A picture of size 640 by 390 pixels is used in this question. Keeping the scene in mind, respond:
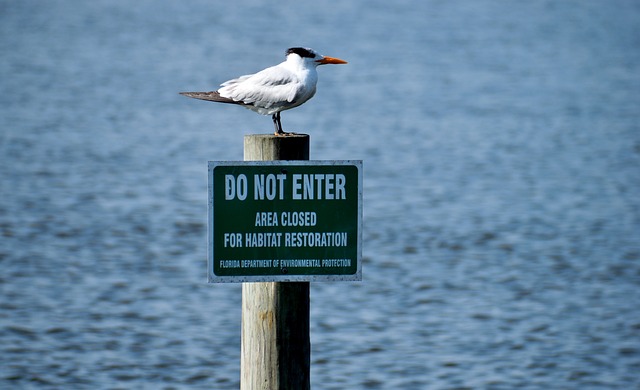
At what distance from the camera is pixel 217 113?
1912cm

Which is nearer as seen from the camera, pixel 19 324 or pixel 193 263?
pixel 19 324

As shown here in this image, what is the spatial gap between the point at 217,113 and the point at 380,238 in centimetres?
811

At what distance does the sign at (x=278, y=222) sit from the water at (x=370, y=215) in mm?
3812

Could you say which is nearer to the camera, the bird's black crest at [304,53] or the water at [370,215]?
the bird's black crest at [304,53]

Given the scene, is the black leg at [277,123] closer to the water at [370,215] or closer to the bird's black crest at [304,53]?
the bird's black crest at [304,53]

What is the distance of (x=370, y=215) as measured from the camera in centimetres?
1242

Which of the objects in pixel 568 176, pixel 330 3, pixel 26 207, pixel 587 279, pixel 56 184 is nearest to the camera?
pixel 587 279

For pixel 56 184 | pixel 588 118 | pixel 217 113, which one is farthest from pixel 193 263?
pixel 588 118

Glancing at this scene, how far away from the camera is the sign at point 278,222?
13.4 ft

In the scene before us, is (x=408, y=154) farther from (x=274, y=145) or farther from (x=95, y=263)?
(x=274, y=145)

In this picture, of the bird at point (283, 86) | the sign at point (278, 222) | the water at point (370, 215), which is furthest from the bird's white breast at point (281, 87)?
the water at point (370, 215)

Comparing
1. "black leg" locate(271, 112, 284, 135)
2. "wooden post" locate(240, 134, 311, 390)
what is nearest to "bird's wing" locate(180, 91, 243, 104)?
"black leg" locate(271, 112, 284, 135)

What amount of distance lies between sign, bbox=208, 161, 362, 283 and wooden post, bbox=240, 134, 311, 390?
0.14m

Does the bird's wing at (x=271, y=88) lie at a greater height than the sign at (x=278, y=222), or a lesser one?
greater
